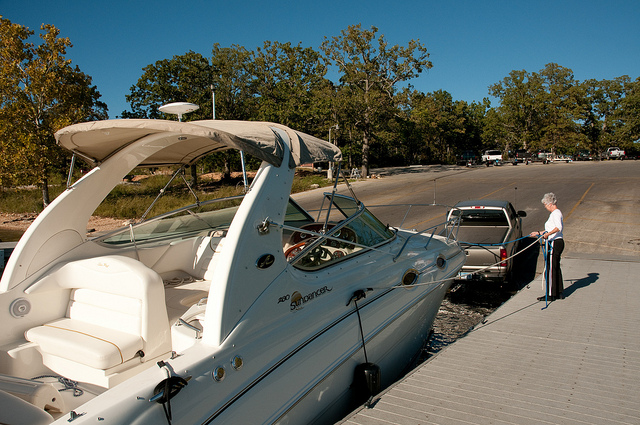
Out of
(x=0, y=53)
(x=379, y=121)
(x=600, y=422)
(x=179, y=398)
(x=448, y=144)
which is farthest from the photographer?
(x=448, y=144)

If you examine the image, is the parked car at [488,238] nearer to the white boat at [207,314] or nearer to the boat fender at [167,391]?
the white boat at [207,314]

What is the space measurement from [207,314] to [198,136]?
4.89ft

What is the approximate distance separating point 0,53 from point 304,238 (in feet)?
54.5

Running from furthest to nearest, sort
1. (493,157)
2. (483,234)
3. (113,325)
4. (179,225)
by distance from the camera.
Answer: (493,157)
(179,225)
(483,234)
(113,325)

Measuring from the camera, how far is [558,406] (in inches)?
143

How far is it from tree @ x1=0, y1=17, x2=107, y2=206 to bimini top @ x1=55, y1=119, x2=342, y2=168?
14.4 meters

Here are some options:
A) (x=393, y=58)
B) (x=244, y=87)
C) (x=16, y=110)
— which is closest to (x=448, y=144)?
(x=393, y=58)

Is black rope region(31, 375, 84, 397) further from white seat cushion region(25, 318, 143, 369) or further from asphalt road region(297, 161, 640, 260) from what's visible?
asphalt road region(297, 161, 640, 260)

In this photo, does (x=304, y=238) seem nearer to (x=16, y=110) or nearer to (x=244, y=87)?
(x=16, y=110)

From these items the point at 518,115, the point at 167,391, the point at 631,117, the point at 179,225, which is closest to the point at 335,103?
the point at 179,225

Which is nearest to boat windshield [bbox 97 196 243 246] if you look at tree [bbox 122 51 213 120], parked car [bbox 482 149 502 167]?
tree [bbox 122 51 213 120]

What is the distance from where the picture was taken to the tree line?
16047 millimetres

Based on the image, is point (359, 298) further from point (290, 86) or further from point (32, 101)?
point (290, 86)

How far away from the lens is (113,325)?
345cm
